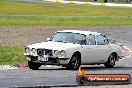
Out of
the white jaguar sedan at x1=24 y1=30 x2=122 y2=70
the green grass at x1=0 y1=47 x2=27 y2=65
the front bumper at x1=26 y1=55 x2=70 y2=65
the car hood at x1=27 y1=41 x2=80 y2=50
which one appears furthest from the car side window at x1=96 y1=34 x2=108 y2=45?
the green grass at x1=0 y1=47 x2=27 y2=65

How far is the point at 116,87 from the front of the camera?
13188mm

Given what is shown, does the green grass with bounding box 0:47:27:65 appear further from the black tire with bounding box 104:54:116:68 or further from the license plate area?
the black tire with bounding box 104:54:116:68

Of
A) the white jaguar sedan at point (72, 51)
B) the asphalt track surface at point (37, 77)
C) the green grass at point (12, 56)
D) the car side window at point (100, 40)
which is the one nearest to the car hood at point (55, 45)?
the white jaguar sedan at point (72, 51)

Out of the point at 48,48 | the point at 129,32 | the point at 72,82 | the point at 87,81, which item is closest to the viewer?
the point at 87,81

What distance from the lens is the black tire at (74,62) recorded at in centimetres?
1800

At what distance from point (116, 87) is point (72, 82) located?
1.71m

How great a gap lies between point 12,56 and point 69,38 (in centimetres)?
444

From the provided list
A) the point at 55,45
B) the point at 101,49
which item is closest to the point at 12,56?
the point at 101,49

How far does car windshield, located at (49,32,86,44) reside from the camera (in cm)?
1906

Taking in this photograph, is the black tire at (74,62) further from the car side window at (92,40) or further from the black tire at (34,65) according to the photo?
the car side window at (92,40)

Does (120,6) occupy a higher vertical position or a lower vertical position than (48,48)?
lower

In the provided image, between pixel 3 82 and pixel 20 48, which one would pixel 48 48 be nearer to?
pixel 3 82

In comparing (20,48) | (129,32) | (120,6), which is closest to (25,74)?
(20,48)

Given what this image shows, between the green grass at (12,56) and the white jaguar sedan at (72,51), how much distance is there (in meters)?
2.52
